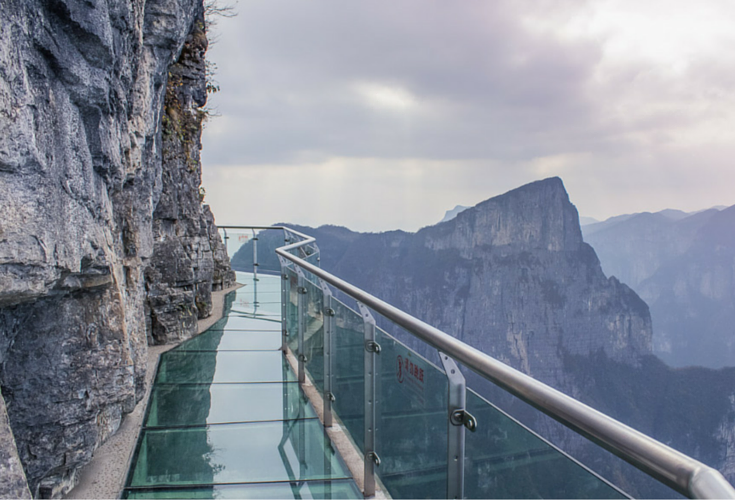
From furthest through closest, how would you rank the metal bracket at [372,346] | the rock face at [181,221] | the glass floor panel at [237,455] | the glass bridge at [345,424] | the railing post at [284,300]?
the rock face at [181,221] → the railing post at [284,300] → the glass floor panel at [237,455] → the metal bracket at [372,346] → the glass bridge at [345,424]

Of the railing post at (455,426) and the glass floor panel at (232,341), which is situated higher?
the railing post at (455,426)

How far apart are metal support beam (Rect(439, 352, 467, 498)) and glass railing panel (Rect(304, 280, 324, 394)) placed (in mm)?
1874

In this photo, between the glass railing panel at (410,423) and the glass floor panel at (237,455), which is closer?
the glass railing panel at (410,423)

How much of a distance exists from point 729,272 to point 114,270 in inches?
5336

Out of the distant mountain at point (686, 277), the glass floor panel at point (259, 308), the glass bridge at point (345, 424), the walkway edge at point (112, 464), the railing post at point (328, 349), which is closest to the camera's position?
the glass bridge at point (345, 424)

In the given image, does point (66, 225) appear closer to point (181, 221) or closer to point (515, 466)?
point (515, 466)

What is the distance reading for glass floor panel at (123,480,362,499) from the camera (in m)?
2.57

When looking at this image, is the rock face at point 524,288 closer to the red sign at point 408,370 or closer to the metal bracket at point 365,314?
the metal bracket at point 365,314

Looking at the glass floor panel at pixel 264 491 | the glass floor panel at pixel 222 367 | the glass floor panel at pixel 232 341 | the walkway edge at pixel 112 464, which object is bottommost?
the glass floor panel at pixel 264 491

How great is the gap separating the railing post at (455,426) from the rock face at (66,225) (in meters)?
1.46

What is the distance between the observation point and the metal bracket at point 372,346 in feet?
7.83

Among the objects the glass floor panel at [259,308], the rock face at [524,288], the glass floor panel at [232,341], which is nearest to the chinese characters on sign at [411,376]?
the glass floor panel at [232,341]

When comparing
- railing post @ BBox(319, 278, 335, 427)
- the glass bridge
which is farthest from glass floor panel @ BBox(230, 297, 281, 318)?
railing post @ BBox(319, 278, 335, 427)

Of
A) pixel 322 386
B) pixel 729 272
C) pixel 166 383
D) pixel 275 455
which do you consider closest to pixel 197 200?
pixel 166 383
